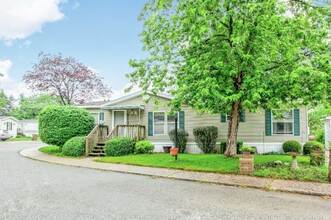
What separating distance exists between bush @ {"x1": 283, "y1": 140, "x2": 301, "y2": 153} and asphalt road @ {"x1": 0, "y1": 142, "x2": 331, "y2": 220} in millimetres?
7705

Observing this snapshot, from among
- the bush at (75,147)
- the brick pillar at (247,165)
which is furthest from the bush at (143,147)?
the brick pillar at (247,165)

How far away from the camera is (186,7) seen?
28.7 ft

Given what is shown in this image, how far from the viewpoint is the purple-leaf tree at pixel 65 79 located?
26859 mm

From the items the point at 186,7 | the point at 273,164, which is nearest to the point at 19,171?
the point at 186,7

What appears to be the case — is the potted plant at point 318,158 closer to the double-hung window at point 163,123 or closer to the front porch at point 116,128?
the double-hung window at point 163,123

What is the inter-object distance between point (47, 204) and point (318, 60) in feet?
26.5

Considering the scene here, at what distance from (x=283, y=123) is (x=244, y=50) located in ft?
24.1

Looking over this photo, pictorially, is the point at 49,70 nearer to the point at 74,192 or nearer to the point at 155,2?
the point at 155,2

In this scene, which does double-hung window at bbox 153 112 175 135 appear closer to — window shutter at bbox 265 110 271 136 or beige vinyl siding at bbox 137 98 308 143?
beige vinyl siding at bbox 137 98 308 143

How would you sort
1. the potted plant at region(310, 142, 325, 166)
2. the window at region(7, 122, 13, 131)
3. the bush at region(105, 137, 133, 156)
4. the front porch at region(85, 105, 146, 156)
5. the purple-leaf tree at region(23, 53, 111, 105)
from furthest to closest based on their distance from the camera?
the window at region(7, 122, 13, 131)
the purple-leaf tree at region(23, 53, 111, 105)
the front porch at region(85, 105, 146, 156)
the bush at region(105, 137, 133, 156)
the potted plant at region(310, 142, 325, 166)

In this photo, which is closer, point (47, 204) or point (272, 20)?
point (47, 204)

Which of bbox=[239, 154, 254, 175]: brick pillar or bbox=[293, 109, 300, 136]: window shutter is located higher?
bbox=[293, 109, 300, 136]: window shutter

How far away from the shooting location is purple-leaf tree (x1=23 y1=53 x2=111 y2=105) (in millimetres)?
26859

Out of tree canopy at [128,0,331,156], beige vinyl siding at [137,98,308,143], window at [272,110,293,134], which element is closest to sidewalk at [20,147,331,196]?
tree canopy at [128,0,331,156]
